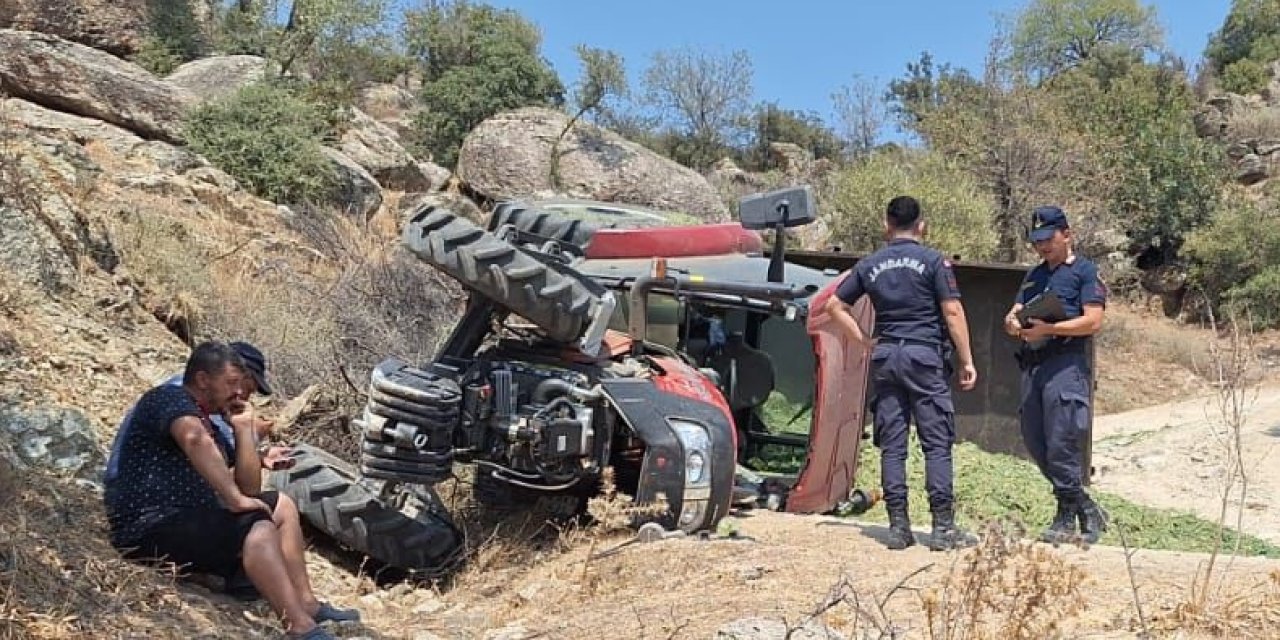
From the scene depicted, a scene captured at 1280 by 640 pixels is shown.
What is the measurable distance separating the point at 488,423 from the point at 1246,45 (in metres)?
47.0

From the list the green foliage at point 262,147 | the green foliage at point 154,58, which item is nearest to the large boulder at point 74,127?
the green foliage at point 262,147

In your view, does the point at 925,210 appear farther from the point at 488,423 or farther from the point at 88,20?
the point at 488,423

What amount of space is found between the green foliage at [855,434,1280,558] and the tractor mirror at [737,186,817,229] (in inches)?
62.4

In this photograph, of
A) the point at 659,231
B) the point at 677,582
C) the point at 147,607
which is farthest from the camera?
the point at 659,231

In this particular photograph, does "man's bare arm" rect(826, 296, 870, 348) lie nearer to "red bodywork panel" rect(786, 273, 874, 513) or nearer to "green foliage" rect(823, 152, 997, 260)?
"red bodywork panel" rect(786, 273, 874, 513)

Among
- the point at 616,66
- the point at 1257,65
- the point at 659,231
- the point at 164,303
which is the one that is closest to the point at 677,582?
the point at 659,231

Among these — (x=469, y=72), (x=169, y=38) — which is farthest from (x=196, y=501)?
(x=469, y=72)

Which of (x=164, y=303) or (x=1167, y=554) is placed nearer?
(x=1167, y=554)

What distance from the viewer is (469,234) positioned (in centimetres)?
537

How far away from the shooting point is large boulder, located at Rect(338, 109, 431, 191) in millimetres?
17531

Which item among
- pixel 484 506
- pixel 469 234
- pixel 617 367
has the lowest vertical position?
pixel 484 506

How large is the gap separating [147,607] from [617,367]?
2586 mm

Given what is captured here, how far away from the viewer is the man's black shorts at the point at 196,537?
14.8 feet

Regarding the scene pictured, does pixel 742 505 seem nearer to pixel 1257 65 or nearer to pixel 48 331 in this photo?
pixel 48 331
